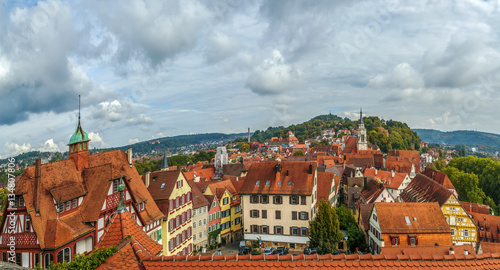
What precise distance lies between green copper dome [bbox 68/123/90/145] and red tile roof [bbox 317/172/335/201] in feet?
117

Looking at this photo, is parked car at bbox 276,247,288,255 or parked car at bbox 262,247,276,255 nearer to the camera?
parked car at bbox 262,247,276,255

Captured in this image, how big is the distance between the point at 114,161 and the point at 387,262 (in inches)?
1098

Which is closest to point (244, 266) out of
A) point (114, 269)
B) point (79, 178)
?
point (114, 269)

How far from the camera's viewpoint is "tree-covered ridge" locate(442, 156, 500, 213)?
76250 millimetres

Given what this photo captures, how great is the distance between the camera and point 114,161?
30672mm

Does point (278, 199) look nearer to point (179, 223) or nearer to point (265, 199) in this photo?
point (265, 199)

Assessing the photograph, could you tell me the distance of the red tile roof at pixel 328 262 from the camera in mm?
8156

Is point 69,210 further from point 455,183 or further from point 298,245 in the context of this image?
point 455,183

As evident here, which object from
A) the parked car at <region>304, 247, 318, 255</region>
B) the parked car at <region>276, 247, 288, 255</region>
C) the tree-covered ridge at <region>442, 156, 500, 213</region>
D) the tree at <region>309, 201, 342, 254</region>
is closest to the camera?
the tree at <region>309, 201, 342, 254</region>

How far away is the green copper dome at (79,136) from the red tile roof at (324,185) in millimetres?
35588

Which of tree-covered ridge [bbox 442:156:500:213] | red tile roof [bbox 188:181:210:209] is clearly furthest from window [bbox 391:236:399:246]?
tree-covered ridge [bbox 442:156:500:213]

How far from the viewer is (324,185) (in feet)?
175

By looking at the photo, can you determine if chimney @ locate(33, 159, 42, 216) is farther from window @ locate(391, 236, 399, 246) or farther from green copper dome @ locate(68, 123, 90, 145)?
window @ locate(391, 236, 399, 246)

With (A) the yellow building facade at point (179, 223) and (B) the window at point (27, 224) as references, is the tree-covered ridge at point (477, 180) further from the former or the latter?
(B) the window at point (27, 224)
